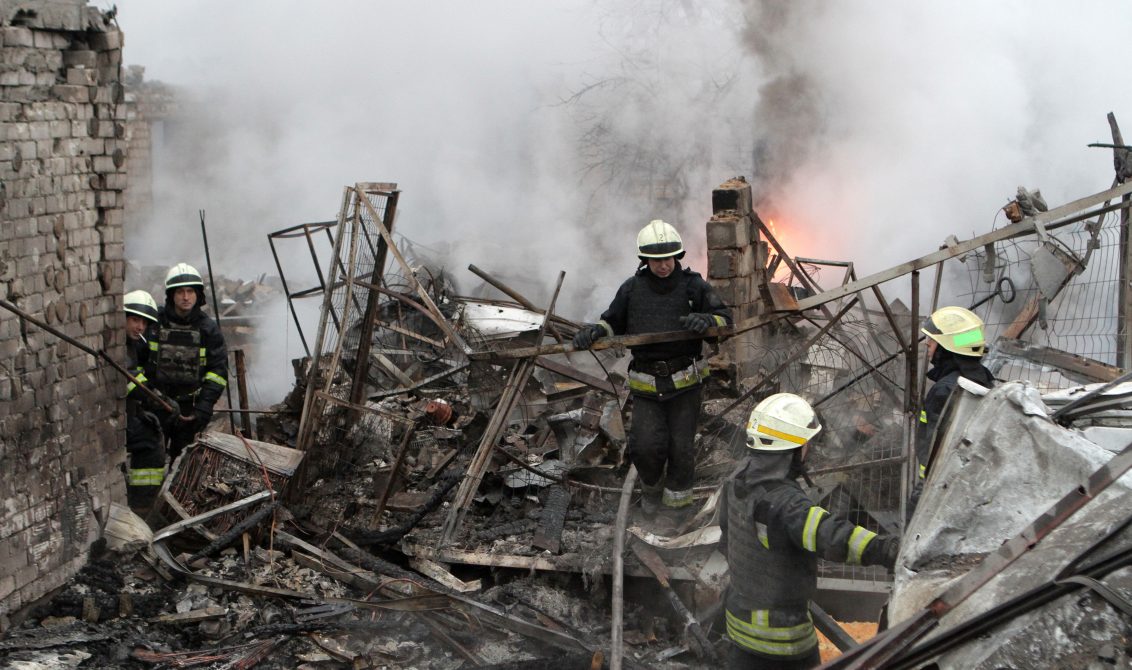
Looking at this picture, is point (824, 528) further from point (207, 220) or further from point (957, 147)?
point (207, 220)

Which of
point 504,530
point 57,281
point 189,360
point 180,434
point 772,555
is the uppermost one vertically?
point 57,281

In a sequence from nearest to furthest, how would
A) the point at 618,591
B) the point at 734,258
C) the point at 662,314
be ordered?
the point at 618,591, the point at 662,314, the point at 734,258

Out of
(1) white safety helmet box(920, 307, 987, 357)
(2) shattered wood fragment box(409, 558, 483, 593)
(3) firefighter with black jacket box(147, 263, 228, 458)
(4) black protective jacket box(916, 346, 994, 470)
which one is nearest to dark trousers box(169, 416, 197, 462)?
(3) firefighter with black jacket box(147, 263, 228, 458)

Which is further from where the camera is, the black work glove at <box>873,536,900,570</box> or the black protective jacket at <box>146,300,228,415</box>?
the black protective jacket at <box>146,300,228,415</box>

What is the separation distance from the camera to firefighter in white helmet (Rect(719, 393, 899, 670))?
4.28 meters

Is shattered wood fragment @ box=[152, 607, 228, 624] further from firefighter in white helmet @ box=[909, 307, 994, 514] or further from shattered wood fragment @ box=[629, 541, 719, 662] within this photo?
firefighter in white helmet @ box=[909, 307, 994, 514]

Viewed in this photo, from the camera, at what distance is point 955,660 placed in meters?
2.90

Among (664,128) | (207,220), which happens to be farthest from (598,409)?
(207,220)

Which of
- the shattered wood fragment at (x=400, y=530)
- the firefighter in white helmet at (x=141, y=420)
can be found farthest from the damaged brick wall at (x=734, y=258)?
the firefighter in white helmet at (x=141, y=420)

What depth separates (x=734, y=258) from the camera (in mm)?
10516

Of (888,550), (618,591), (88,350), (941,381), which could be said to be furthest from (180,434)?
(888,550)

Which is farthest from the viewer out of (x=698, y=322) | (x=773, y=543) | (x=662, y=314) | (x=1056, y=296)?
(x=1056, y=296)

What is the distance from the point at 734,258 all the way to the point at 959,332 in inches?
200

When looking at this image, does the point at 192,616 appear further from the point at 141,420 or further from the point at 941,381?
the point at 941,381
